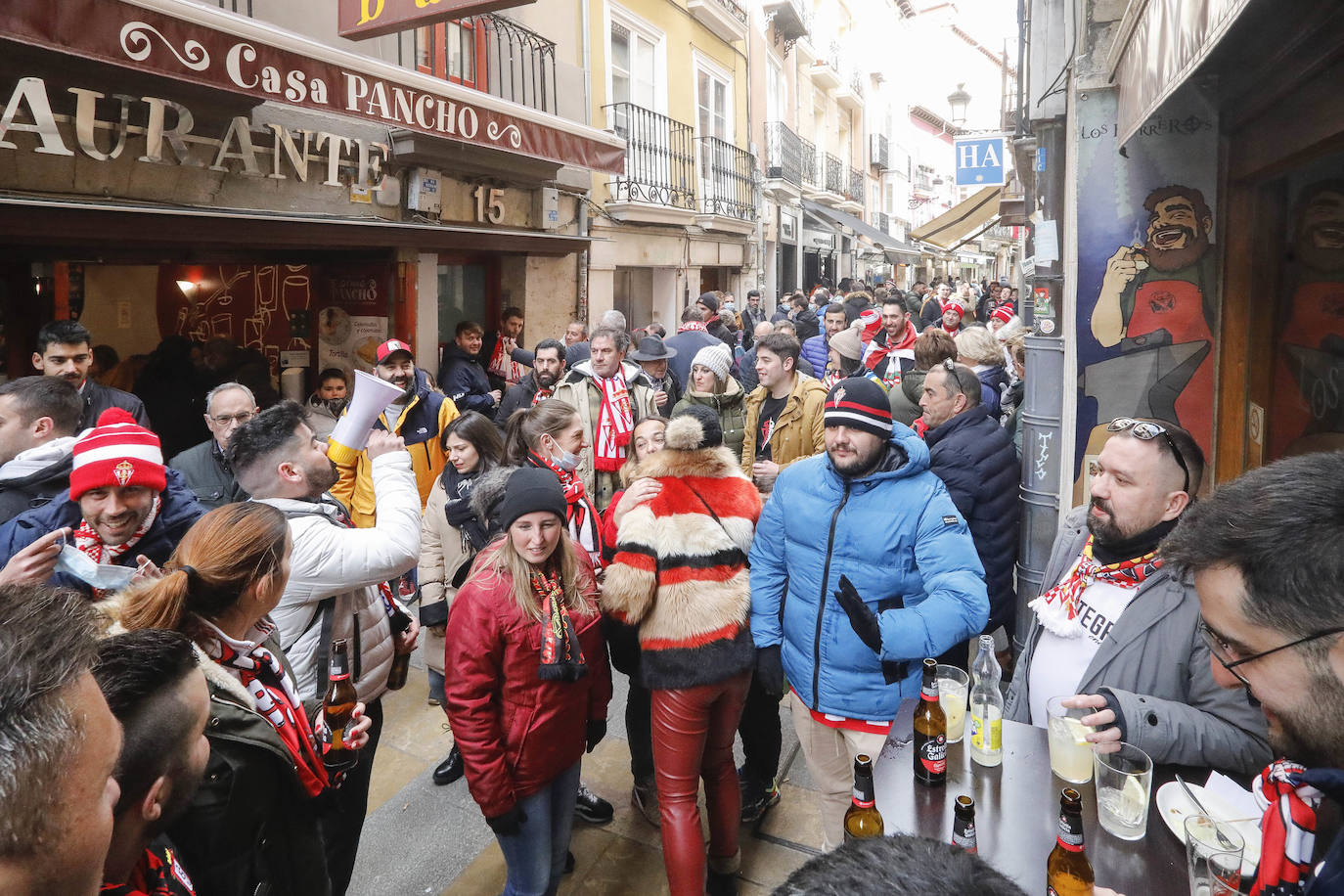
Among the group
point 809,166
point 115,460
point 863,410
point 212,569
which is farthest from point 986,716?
point 809,166

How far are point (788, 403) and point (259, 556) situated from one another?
3727mm

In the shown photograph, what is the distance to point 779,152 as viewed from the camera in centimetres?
1780

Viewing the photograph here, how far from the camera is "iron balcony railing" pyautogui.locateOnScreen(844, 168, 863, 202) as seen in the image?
2553 centimetres

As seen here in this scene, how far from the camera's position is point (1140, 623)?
2064 mm

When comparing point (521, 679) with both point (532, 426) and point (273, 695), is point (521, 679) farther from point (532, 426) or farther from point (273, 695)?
point (532, 426)

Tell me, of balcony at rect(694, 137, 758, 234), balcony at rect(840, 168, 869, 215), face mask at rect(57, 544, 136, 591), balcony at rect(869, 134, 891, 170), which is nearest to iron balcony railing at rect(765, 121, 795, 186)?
balcony at rect(694, 137, 758, 234)

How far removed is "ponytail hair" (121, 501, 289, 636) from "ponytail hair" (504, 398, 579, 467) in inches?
68.6

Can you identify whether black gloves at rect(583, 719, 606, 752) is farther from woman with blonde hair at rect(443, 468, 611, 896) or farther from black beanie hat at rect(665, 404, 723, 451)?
black beanie hat at rect(665, 404, 723, 451)

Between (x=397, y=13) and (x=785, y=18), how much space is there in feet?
48.7

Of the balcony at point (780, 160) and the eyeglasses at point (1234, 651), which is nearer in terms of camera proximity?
the eyeglasses at point (1234, 651)

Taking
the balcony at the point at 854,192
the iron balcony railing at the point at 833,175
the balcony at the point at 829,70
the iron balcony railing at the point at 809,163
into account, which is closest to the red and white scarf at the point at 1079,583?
the iron balcony railing at the point at 809,163

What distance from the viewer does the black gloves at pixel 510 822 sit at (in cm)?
251

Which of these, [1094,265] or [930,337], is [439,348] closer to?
[930,337]

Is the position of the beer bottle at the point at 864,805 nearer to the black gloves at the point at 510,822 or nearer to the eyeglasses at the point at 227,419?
the black gloves at the point at 510,822
